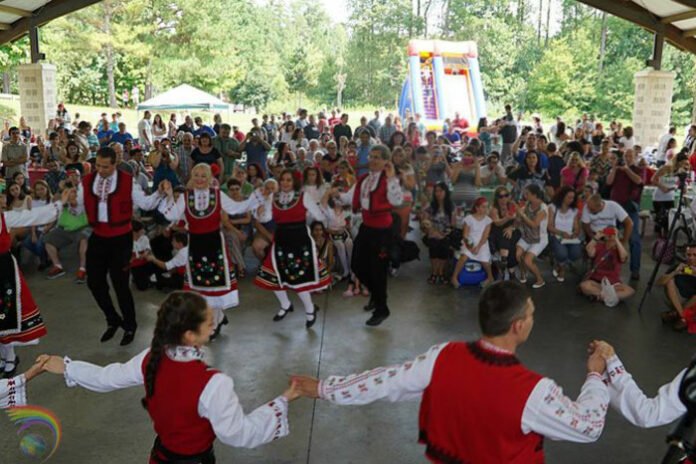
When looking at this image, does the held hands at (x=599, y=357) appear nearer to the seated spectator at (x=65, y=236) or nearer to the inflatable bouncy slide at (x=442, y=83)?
the seated spectator at (x=65, y=236)

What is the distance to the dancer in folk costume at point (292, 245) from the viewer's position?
4902 mm

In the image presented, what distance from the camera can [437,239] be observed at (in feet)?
21.2

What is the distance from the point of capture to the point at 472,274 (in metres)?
6.31

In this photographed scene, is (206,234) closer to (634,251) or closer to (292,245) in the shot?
(292,245)

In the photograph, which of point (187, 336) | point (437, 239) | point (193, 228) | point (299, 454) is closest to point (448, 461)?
point (187, 336)

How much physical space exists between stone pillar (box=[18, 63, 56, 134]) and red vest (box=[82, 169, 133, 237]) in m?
11.2

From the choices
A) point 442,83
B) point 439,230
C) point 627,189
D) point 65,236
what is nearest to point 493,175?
point 627,189

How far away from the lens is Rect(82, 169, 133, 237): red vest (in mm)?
4312

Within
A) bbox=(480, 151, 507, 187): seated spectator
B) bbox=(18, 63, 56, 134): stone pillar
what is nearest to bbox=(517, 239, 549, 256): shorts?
bbox=(480, 151, 507, 187): seated spectator

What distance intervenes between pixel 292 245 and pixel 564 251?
2.98 m

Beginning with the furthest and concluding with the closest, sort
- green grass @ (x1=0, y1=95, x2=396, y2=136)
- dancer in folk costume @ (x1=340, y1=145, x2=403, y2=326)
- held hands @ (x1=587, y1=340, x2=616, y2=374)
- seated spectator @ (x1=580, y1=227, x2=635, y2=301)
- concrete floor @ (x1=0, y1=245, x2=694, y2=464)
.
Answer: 1. green grass @ (x1=0, y1=95, x2=396, y2=136)
2. seated spectator @ (x1=580, y1=227, x2=635, y2=301)
3. dancer in folk costume @ (x1=340, y1=145, x2=403, y2=326)
4. concrete floor @ (x1=0, y1=245, x2=694, y2=464)
5. held hands @ (x1=587, y1=340, x2=616, y2=374)

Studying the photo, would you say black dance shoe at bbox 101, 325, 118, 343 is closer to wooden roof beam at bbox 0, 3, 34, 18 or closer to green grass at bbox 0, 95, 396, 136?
wooden roof beam at bbox 0, 3, 34, 18

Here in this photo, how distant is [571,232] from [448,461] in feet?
16.8

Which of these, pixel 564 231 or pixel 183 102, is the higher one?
pixel 183 102
